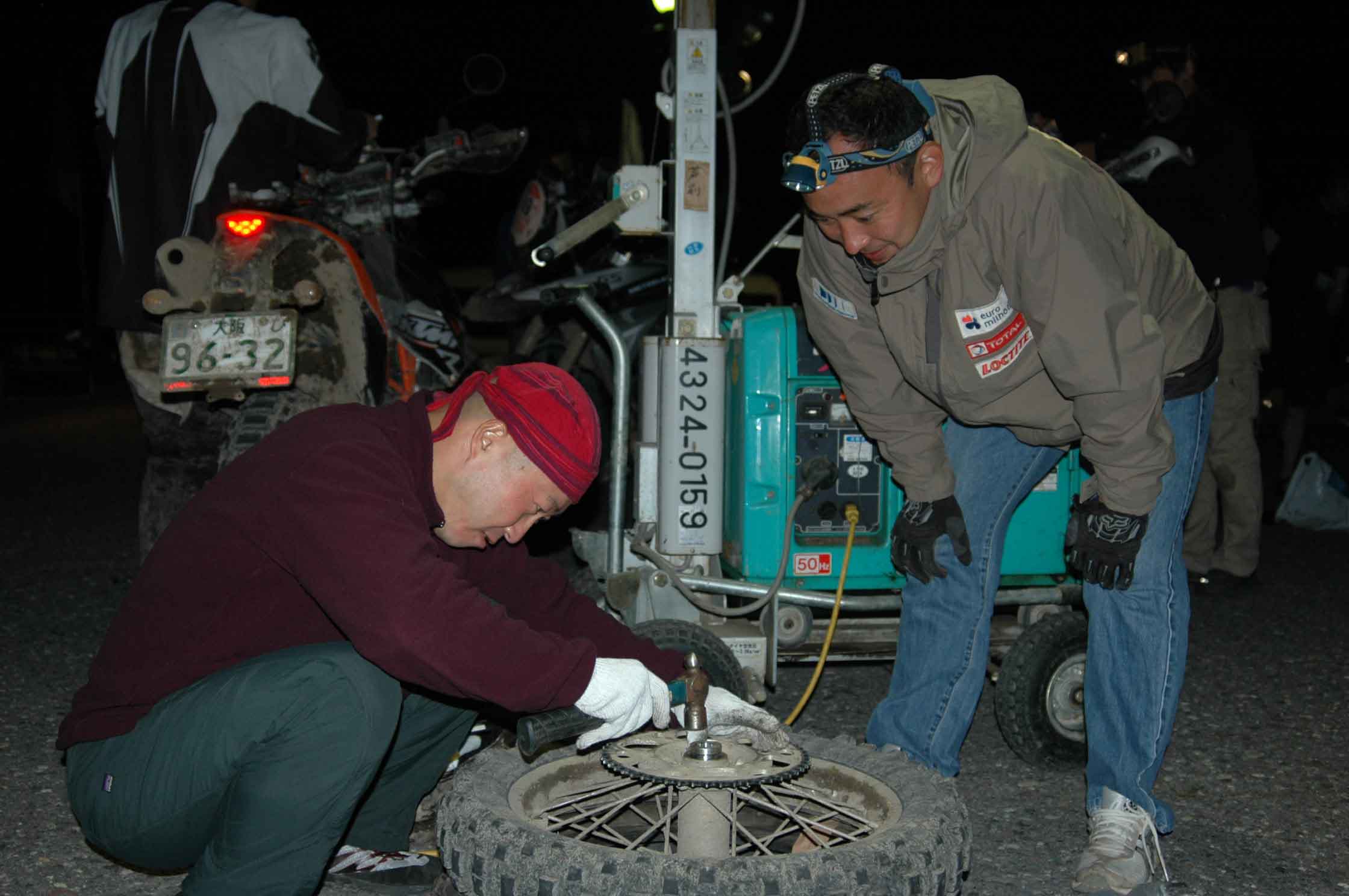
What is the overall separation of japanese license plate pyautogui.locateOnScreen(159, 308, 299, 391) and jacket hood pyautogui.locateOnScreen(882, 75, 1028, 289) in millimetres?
1884

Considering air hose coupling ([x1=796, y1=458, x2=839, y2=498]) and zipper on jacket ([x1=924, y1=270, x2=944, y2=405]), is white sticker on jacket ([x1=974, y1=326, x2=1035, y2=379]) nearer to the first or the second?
zipper on jacket ([x1=924, y1=270, x2=944, y2=405])

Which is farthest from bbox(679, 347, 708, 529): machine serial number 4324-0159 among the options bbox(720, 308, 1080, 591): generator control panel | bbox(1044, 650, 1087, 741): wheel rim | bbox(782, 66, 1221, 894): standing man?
bbox(1044, 650, 1087, 741): wheel rim

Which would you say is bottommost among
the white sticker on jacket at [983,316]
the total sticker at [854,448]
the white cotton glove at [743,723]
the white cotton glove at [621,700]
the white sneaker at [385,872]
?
the white sneaker at [385,872]

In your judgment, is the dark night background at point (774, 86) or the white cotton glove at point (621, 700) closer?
the white cotton glove at point (621, 700)

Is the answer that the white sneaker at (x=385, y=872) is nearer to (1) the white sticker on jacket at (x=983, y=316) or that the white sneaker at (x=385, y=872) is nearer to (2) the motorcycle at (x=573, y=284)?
(1) the white sticker on jacket at (x=983, y=316)

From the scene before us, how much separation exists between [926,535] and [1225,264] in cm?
302

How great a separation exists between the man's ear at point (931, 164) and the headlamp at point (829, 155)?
2 cm

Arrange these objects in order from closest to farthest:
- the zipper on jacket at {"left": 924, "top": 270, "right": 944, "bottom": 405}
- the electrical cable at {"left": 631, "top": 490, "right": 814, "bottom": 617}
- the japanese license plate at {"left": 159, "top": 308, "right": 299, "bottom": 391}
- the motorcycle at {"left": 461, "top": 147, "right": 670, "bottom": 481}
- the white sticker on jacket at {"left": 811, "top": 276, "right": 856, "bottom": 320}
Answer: the zipper on jacket at {"left": 924, "top": 270, "right": 944, "bottom": 405} → the white sticker on jacket at {"left": 811, "top": 276, "right": 856, "bottom": 320} → the electrical cable at {"left": 631, "top": 490, "right": 814, "bottom": 617} → the japanese license plate at {"left": 159, "top": 308, "right": 299, "bottom": 391} → the motorcycle at {"left": 461, "top": 147, "right": 670, "bottom": 481}

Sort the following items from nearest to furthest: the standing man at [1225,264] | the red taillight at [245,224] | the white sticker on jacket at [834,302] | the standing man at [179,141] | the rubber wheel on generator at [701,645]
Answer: the white sticker on jacket at [834,302], the rubber wheel on generator at [701,645], the red taillight at [245,224], the standing man at [179,141], the standing man at [1225,264]

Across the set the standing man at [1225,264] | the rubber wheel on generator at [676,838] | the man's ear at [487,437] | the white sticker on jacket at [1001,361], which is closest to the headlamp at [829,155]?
the white sticker on jacket at [1001,361]

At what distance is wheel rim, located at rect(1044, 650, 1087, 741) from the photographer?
3080 millimetres

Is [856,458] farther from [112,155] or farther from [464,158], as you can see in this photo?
[112,155]

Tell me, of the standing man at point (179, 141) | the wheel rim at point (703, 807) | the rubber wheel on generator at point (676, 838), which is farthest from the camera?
the standing man at point (179, 141)

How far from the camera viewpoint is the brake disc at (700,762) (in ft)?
6.70
